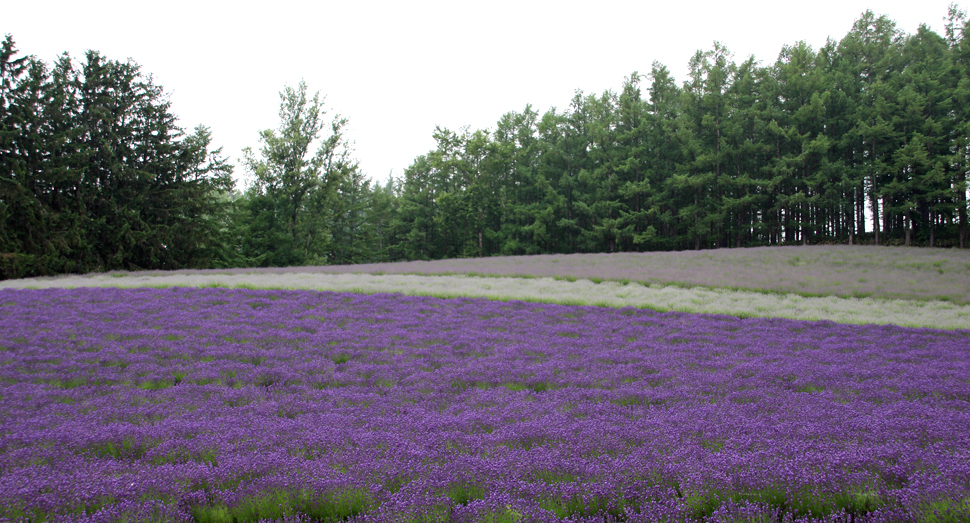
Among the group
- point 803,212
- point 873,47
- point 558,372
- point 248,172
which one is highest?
point 873,47

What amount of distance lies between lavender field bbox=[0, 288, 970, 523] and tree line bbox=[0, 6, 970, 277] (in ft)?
90.6

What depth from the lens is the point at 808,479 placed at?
3732 millimetres

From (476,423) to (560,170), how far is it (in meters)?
54.2

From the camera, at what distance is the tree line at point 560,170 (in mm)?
32625

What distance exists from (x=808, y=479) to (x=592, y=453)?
1.76 meters

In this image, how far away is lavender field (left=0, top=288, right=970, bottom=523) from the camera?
12.0 ft

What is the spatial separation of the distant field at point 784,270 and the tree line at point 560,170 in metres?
14.2

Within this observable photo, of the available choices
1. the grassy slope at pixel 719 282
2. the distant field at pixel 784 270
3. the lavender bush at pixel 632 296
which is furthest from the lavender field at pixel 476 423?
the distant field at pixel 784 270

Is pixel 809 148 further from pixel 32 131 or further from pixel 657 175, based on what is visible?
pixel 32 131

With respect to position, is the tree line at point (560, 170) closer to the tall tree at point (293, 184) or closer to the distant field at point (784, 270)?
the tall tree at point (293, 184)

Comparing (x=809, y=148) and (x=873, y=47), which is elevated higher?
(x=873, y=47)

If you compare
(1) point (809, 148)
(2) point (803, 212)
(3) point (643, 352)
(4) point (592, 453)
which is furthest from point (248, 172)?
(2) point (803, 212)

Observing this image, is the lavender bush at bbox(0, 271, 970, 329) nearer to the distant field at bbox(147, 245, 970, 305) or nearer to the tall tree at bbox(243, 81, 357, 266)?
the distant field at bbox(147, 245, 970, 305)

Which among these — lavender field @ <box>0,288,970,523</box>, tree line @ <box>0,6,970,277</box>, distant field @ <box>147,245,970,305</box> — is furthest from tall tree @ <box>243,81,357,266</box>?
lavender field @ <box>0,288,970,523</box>
